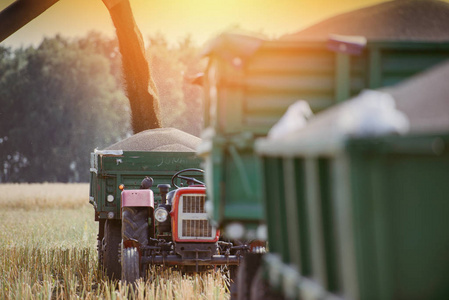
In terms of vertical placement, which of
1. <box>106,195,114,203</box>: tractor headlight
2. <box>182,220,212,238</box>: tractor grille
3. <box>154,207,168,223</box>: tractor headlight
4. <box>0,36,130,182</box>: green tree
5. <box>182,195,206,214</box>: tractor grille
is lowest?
<box>182,220,212,238</box>: tractor grille

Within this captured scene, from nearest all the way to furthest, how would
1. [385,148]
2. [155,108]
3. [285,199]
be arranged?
[385,148]
[285,199]
[155,108]

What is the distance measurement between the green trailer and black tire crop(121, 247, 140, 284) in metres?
2.96

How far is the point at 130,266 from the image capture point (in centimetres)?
763

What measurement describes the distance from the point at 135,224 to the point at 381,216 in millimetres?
5571

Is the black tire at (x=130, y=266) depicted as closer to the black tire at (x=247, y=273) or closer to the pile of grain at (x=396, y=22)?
the black tire at (x=247, y=273)

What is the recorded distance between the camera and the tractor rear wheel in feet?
25.0

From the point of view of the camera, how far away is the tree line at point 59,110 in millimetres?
45250

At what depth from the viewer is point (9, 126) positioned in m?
45.1

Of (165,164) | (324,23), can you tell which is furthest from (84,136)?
(324,23)

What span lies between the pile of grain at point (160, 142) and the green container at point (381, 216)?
25.3 feet

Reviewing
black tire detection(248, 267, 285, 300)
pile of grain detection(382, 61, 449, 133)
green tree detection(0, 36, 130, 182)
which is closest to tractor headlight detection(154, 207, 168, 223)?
black tire detection(248, 267, 285, 300)

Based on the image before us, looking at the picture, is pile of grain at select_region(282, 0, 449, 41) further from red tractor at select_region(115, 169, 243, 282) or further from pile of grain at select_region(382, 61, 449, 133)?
red tractor at select_region(115, 169, 243, 282)

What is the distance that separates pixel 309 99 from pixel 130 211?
3.70 m

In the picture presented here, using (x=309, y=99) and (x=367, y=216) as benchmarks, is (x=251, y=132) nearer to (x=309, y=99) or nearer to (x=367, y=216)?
(x=309, y=99)
